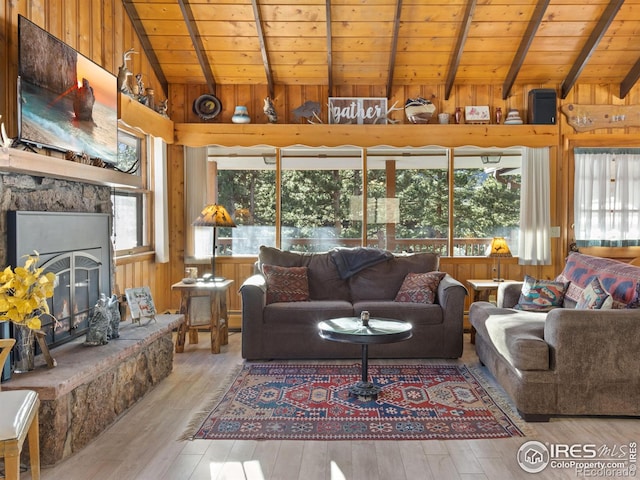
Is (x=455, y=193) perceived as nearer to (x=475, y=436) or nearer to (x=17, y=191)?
(x=475, y=436)

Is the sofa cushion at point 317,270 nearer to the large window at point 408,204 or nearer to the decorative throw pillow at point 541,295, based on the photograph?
the large window at point 408,204

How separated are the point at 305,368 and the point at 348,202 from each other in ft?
8.01

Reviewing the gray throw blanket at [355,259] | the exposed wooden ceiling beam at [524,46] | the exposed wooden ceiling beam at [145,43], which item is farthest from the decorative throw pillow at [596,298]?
the exposed wooden ceiling beam at [145,43]

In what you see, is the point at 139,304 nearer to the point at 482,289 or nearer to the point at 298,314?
the point at 298,314

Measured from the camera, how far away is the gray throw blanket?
5301 millimetres

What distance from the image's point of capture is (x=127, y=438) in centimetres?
301

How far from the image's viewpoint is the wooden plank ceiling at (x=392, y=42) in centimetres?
525

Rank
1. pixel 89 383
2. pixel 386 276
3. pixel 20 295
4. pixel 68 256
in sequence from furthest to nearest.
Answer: pixel 386 276
pixel 68 256
pixel 89 383
pixel 20 295

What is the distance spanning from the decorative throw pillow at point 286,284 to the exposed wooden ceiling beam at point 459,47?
2.75 m

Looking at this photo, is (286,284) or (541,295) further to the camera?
(286,284)

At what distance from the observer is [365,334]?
351 centimetres

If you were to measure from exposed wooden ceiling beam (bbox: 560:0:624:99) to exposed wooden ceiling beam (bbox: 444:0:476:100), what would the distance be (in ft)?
4.23

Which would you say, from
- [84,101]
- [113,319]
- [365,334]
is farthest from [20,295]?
[365,334]

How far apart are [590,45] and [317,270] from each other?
12.0ft
